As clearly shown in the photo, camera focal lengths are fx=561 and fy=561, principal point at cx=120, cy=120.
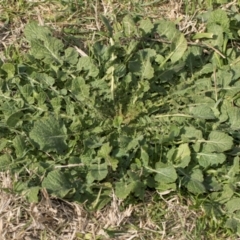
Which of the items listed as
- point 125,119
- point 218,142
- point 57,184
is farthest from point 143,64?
point 57,184

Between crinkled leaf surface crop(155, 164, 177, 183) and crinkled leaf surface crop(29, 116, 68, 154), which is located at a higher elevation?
crinkled leaf surface crop(29, 116, 68, 154)

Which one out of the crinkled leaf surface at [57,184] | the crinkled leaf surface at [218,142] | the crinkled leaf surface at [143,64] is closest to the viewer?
the crinkled leaf surface at [57,184]

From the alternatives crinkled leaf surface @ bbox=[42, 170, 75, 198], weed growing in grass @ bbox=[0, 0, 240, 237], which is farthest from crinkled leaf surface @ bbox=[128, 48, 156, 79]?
crinkled leaf surface @ bbox=[42, 170, 75, 198]

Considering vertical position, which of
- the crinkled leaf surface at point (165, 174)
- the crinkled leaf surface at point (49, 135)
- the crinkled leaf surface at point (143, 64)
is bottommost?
the crinkled leaf surface at point (165, 174)

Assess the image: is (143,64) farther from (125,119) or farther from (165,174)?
(165,174)

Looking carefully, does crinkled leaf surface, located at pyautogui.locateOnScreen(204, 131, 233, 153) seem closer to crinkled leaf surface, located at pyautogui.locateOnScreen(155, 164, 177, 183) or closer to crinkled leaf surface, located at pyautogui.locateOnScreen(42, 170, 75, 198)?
crinkled leaf surface, located at pyautogui.locateOnScreen(155, 164, 177, 183)

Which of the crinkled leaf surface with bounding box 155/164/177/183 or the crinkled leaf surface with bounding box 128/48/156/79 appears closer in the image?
the crinkled leaf surface with bounding box 155/164/177/183

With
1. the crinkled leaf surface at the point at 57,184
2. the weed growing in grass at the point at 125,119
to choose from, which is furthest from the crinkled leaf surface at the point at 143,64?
the crinkled leaf surface at the point at 57,184

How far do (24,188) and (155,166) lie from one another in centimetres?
54

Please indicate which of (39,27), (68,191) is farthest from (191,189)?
(39,27)

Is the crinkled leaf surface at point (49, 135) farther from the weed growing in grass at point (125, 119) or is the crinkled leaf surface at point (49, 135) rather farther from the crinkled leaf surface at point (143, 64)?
the crinkled leaf surface at point (143, 64)

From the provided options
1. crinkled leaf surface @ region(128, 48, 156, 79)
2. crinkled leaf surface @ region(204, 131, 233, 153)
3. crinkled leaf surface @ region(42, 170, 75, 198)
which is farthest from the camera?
crinkled leaf surface @ region(128, 48, 156, 79)

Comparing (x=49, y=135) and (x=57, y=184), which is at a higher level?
(x=49, y=135)

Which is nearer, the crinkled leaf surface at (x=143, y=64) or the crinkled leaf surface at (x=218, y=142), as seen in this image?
the crinkled leaf surface at (x=218, y=142)
